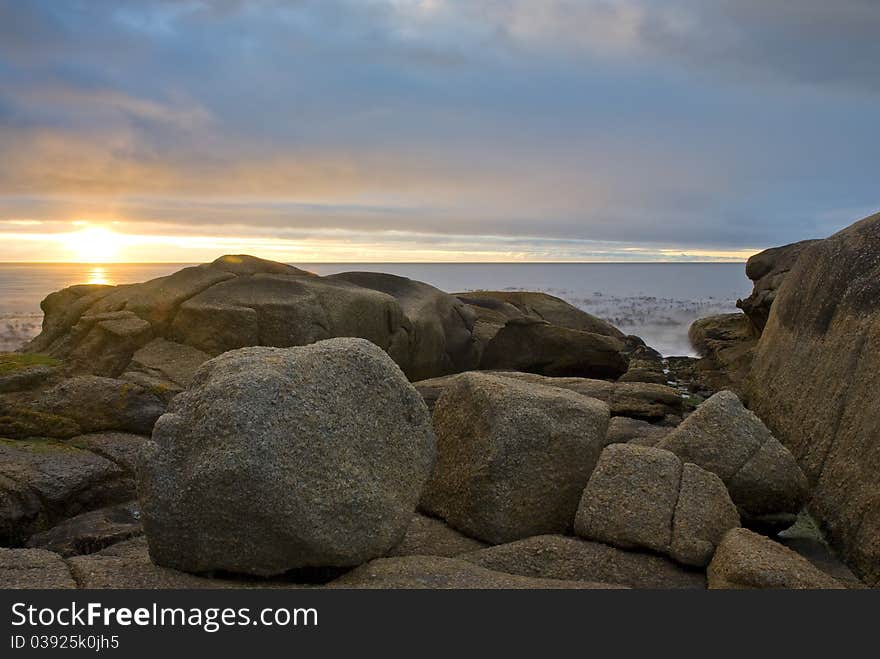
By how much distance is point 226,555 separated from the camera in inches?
260

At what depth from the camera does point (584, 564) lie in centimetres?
757

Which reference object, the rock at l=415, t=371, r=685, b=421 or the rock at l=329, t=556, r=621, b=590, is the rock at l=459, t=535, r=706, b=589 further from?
the rock at l=415, t=371, r=685, b=421

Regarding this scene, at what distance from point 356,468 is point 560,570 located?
88.4 inches

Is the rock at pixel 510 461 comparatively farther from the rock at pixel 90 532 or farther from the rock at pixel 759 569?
the rock at pixel 90 532

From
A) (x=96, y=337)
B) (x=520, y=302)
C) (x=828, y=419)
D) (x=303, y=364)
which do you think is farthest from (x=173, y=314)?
(x=520, y=302)

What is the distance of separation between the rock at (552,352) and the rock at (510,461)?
1116 cm

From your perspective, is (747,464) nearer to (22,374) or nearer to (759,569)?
(759,569)

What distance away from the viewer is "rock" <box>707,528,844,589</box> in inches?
262

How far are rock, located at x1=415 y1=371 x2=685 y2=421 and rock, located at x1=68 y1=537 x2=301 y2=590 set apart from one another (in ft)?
20.4

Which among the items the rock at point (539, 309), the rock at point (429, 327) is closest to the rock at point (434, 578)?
the rock at point (429, 327)

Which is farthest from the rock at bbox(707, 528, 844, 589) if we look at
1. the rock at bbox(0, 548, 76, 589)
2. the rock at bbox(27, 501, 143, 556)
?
the rock at bbox(27, 501, 143, 556)

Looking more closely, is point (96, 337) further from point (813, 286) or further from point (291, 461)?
point (813, 286)

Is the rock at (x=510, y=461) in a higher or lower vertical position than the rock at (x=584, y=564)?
higher

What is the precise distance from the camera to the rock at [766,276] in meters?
20.8
